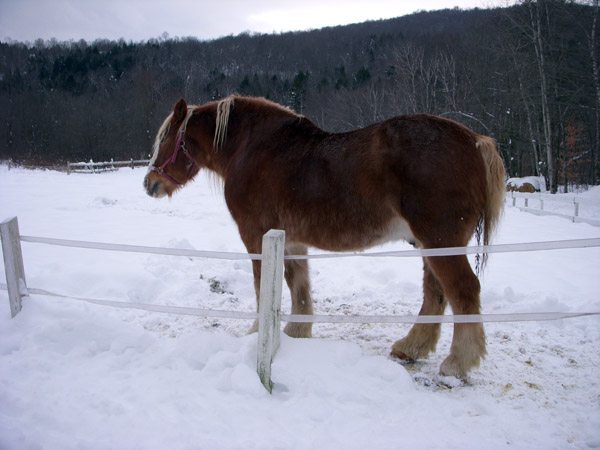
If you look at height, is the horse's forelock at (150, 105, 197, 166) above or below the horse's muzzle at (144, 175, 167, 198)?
above

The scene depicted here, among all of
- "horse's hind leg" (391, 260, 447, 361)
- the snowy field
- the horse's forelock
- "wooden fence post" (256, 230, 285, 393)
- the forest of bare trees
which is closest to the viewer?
the snowy field

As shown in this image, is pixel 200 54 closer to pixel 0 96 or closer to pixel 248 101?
pixel 0 96

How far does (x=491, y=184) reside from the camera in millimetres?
2906

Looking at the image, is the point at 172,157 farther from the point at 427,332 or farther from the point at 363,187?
the point at 427,332

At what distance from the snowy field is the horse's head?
1510mm

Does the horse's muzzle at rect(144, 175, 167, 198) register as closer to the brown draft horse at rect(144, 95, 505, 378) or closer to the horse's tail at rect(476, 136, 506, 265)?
the brown draft horse at rect(144, 95, 505, 378)

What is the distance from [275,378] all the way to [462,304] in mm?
1521

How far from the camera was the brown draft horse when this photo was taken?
2809mm

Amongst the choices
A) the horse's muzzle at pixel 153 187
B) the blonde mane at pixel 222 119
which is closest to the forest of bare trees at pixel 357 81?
the blonde mane at pixel 222 119

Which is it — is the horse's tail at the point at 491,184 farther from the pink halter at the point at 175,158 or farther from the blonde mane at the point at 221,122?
the pink halter at the point at 175,158

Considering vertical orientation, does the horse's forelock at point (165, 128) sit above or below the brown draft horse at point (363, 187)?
above

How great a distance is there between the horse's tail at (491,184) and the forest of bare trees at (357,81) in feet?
63.2

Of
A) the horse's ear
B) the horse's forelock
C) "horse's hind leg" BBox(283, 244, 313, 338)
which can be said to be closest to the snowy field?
"horse's hind leg" BBox(283, 244, 313, 338)

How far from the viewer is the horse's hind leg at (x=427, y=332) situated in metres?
3.36
